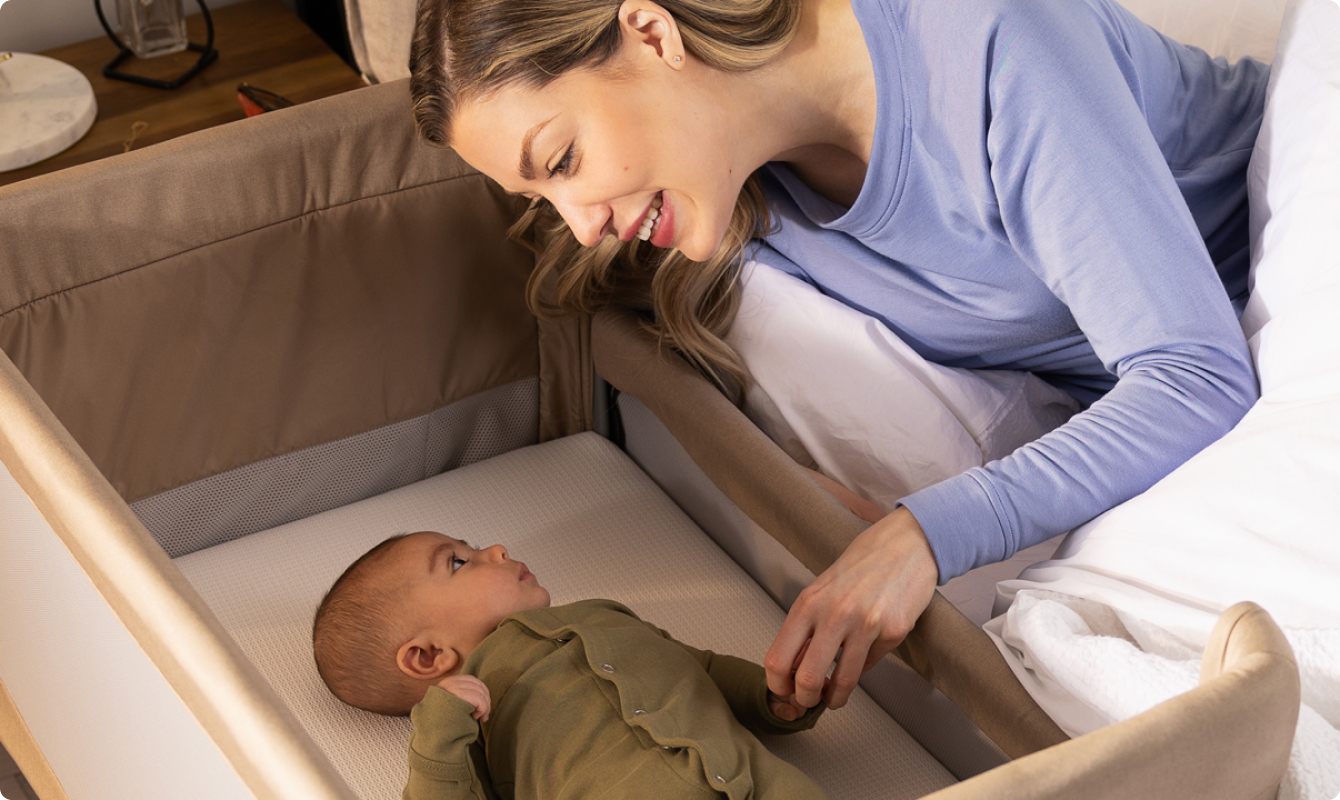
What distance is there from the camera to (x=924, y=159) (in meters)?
1.00

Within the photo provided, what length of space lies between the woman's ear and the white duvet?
50 cm

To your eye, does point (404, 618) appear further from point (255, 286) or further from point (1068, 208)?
point (1068, 208)

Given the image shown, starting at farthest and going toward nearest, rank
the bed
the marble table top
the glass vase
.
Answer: the glass vase → the marble table top → the bed

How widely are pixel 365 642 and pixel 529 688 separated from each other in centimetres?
16

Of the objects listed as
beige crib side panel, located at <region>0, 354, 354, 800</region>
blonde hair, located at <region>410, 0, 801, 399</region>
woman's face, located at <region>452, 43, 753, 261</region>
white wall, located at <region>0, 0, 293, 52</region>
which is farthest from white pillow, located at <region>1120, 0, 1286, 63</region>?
white wall, located at <region>0, 0, 293, 52</region>

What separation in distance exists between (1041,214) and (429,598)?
2.05ft

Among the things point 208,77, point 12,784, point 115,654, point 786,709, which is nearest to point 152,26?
point 208,77

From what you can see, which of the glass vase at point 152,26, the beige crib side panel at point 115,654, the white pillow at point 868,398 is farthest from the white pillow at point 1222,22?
the glass vase at point 152,26

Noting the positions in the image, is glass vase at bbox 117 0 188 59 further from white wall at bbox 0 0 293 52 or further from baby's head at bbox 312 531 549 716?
baby's head at bbox 312 531 549 716

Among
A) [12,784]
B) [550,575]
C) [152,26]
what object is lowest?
[12,784]

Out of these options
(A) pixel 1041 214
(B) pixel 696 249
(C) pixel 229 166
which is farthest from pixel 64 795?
(A) pixel 1041 214

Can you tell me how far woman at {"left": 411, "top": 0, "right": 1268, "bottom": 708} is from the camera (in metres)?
0.88

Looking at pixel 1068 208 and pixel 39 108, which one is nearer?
pixel 1068 208

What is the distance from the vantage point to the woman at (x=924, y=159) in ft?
2.90
